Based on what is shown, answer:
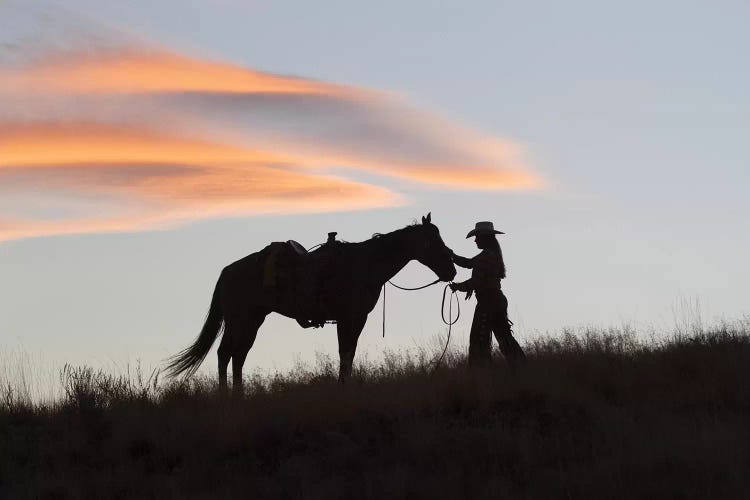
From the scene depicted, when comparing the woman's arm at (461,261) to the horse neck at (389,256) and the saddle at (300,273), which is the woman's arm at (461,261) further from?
the saddle at (300,273)

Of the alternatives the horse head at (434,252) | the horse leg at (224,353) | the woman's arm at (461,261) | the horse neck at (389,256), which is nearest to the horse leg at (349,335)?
the horse neck at (389,256)

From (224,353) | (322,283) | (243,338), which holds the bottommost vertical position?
(224,353)

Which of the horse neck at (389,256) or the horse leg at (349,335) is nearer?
the horse leg at (349,335)

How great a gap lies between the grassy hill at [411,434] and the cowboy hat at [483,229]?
175cm

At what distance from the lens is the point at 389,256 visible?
15.8m

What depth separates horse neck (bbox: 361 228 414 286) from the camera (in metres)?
15.7

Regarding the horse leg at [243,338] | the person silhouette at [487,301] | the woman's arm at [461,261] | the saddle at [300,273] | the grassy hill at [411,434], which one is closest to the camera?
the grassy hill at [411,434]

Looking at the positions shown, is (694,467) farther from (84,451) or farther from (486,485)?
(84,451)

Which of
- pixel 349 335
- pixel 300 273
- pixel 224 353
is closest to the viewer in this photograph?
pixel 349 335

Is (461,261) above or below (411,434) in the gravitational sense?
above

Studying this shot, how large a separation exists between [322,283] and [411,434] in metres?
4.01

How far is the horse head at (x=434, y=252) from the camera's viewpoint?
15523mm

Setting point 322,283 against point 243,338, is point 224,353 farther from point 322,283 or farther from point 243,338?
point 322,283

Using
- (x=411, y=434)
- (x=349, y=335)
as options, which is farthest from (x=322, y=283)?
(x=411, y=434)
